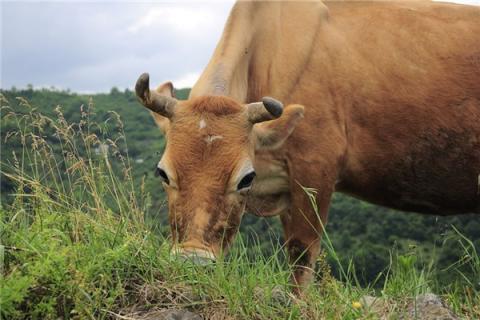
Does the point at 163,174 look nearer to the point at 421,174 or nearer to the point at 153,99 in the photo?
the point at 153,99

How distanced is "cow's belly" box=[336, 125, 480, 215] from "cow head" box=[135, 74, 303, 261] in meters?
1.18

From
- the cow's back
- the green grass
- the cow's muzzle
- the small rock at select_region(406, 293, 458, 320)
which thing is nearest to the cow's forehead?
the green grass

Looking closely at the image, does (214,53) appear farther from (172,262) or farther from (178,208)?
(172,262)

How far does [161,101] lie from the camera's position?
635cm

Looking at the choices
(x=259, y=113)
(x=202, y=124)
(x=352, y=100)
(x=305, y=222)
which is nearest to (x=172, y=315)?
(x=202, y=124)

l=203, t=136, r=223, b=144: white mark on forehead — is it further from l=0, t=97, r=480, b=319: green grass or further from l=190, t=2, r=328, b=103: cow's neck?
l=190, t=2, r=328, b=103: cow's neck

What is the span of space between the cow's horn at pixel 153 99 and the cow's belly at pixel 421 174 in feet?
6.08

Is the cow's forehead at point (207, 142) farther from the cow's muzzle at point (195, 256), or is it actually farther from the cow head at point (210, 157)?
the cow's muzzle at point (195, 256)

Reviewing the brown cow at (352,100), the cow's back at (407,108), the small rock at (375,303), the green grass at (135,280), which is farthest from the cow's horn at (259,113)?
the small rock at (375,303)

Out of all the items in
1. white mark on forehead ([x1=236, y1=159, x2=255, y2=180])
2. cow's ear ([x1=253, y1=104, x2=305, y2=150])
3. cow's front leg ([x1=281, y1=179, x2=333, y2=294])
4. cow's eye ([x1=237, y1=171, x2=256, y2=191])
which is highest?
cow's ear ([x1=253, y1=104, x2=305, y2=150])

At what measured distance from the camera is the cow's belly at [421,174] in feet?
23.7

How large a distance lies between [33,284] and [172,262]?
0.88 m

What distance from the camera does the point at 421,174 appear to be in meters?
7.31

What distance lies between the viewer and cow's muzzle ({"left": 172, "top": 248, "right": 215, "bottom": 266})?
479cm
